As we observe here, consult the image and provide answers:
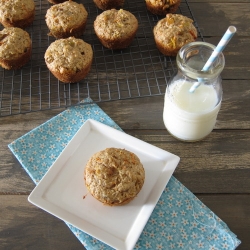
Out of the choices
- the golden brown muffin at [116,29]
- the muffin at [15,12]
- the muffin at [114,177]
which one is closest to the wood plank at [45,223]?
the muffin at [114,177]

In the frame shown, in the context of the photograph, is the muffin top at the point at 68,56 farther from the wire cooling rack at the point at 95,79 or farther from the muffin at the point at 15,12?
the muffin at the point at 15,12

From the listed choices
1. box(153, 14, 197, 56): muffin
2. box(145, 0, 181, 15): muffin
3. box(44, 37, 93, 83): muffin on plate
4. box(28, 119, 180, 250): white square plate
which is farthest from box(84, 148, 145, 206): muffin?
box(145, 0, 181, 15): muffin

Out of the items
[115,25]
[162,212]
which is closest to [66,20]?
[115,25]

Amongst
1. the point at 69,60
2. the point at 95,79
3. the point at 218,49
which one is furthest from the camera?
the point at 95,79

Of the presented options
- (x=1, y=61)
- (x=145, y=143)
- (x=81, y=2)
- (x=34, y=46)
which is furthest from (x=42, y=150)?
(x=81, y=2)

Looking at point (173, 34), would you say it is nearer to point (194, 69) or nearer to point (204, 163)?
point (194, 69)

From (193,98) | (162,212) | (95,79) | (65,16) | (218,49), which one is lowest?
(162,212)

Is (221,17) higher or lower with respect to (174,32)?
lower
